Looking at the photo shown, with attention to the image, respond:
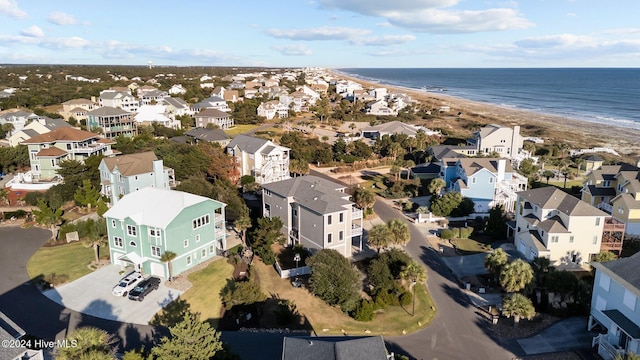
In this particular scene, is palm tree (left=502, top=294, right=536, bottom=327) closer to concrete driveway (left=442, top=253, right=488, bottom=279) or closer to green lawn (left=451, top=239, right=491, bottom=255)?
concrete driveway (left=442, top=253, right=488, bottom=279)

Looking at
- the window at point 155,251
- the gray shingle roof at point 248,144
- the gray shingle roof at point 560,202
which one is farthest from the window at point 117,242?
the gray shingle roof at point 560,202

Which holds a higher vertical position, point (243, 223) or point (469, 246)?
point (243, 223)

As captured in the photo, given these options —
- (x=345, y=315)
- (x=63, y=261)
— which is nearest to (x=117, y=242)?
(x=63, y=261)

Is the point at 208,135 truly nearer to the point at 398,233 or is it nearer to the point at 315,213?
the point at 315,213

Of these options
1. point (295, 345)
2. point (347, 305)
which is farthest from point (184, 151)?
point (295, 345)

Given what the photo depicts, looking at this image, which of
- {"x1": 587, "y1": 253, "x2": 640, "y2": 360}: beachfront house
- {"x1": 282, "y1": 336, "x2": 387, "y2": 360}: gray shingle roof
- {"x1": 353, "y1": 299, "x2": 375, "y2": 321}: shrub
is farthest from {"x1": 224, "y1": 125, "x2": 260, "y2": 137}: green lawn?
{"x1": 587, "y1": 253, "x2": 640, "y2": 360}: beachfront house

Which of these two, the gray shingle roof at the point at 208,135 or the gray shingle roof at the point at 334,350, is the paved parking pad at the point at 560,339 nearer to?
the gray shingle roof at the point at 334,350

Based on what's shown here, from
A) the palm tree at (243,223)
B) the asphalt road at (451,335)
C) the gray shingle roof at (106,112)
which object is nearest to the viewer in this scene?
the asphalt road at (451,335)

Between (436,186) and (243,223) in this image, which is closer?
(243,223)
